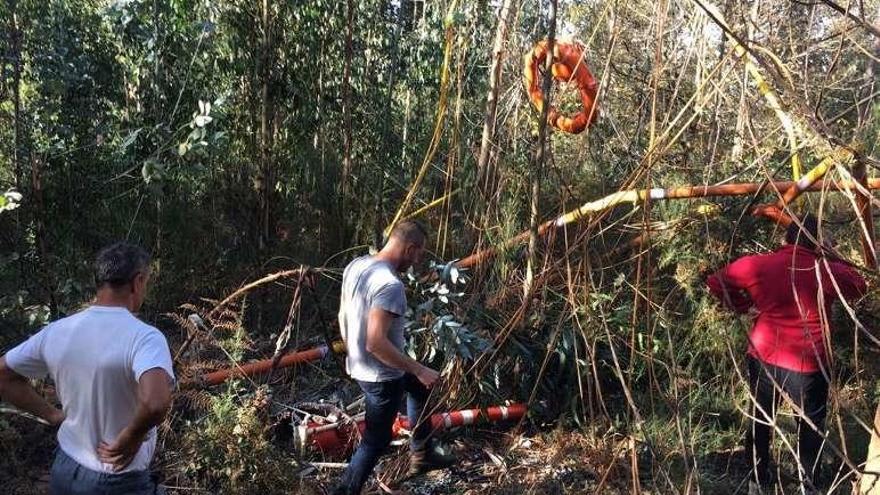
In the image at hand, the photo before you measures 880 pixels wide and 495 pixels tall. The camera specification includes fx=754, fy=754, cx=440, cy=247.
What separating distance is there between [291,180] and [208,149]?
1319 mm

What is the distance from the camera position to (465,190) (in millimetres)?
5355

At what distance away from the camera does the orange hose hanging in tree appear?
4438mm

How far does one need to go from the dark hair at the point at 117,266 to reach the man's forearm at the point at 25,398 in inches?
18.7

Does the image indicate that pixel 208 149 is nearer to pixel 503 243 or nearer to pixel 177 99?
pixel 177 99

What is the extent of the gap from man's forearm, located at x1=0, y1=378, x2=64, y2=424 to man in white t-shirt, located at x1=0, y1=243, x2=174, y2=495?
72 millimetres

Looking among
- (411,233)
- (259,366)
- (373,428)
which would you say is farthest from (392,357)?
(259,366)

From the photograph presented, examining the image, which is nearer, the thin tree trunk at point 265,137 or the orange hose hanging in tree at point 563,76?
the orange hose hanging in tree at point 563,76

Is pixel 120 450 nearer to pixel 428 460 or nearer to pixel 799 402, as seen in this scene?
pixel 428 460

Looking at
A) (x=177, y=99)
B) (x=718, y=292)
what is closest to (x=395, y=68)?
(x=177, y=99)

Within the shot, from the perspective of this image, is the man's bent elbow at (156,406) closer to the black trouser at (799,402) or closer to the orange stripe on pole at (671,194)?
the orange stripe on pole at (671,194)

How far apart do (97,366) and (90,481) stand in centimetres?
36

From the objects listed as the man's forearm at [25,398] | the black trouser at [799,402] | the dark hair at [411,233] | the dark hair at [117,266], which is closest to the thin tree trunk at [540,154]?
the dark hair at [411,233]

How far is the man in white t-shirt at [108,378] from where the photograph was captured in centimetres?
222

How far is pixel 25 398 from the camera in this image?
2.47 metres
